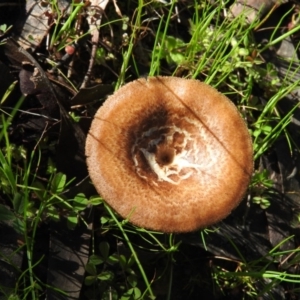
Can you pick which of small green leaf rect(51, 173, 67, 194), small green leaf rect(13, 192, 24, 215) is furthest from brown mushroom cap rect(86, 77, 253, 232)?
small green leaf rect(13, 192, 24, 215)

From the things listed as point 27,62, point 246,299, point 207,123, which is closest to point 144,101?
point 207,123

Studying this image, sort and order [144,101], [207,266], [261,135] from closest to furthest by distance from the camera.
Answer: [144,101] → [207,266] → [261,135]

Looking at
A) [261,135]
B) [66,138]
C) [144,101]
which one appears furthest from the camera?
[261,135]

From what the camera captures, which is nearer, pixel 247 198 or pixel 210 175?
pixel 210 175

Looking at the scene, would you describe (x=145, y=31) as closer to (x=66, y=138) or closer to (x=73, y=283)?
(x=66, y=138)

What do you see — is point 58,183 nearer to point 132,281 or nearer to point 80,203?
point 80,203

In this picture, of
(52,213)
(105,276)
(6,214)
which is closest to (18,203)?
(6,214)

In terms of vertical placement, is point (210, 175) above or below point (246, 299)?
above

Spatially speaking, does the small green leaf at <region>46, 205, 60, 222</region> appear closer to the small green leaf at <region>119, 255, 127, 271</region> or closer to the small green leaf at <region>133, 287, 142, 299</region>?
the small green leaf at <region>119, 255, 127, 271</region>
